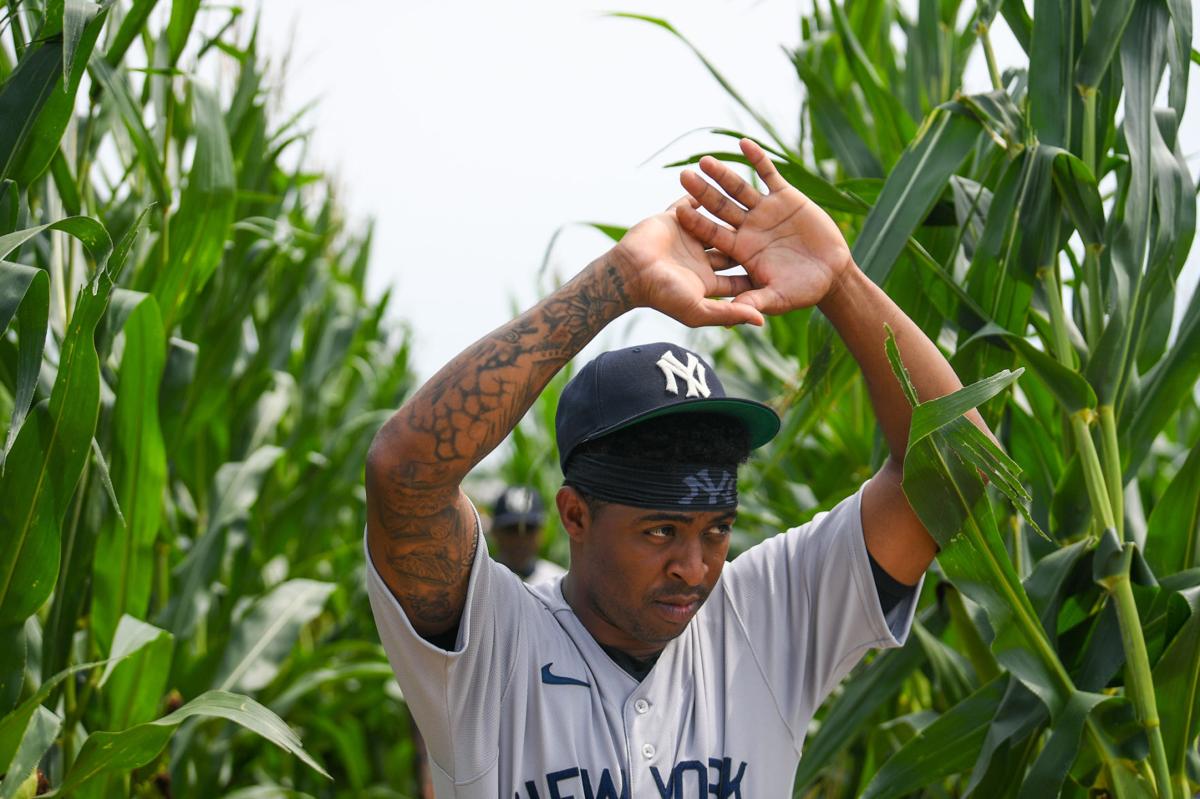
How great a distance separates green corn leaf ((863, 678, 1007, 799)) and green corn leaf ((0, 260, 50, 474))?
130cm

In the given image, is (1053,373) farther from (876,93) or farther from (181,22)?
(181,22)

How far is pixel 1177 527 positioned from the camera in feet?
6.22

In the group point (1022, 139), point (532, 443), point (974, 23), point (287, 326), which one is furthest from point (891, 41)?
point (532, 443)

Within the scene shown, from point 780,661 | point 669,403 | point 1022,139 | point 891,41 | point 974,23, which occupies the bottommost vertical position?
point 780,661

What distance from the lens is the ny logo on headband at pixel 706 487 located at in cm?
154

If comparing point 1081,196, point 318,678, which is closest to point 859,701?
point 1081,196

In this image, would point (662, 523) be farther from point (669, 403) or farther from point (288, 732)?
point (288, 732)

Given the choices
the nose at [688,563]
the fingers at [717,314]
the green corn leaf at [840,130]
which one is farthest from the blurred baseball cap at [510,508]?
the fingers at [717,314]

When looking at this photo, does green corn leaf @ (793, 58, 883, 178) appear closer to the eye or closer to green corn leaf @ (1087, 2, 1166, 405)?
green corn leaf @ (1087, 2, 1166, 405)

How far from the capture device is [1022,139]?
6.30ft

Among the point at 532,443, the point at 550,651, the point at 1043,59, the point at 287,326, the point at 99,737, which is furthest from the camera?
the point at 532,443

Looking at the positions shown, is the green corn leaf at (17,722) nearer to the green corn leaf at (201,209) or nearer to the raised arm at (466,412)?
the raised arm at (466,412)

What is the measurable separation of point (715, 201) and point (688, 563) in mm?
465

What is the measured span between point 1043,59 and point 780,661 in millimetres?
978
